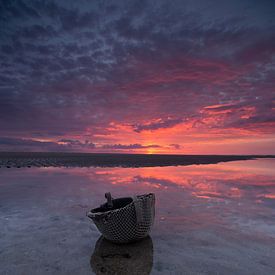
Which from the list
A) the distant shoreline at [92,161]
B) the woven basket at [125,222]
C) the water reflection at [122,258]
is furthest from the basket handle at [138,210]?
the distant shoreline at [92,161]

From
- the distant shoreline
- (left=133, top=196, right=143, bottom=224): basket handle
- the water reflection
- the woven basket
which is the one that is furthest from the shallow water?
the distant shoreline

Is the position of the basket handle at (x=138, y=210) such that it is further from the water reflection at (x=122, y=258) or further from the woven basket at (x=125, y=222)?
the water reflection at (x=122, y=258)

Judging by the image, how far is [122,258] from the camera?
515 centimetres

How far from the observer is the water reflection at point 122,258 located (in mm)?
4645

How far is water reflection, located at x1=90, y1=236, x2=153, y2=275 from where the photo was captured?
15.2 feet

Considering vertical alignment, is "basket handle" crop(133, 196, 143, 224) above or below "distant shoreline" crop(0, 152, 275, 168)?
below

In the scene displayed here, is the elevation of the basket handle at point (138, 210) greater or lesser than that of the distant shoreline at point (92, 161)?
lesser

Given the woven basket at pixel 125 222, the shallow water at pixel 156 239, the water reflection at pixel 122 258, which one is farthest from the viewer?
the woven basket at pixel 125 222

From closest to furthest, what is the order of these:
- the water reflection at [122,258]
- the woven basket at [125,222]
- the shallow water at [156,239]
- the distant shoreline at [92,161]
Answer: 1. the water reflection at [122,258]
2. the shallow water at [156,239]
3. the woven basket at [125,222]
4. the distant shoreline at [92,161]

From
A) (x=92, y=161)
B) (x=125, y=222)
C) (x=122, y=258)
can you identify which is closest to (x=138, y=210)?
(x=125, y=222)

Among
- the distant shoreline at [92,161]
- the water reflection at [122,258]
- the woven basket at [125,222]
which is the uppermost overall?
the distant shoreline at [92,161]

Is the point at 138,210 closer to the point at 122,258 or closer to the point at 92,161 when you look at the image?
the point at 122,258

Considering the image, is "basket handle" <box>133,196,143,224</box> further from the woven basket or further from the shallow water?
the shallow water

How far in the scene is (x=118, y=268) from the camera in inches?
185
